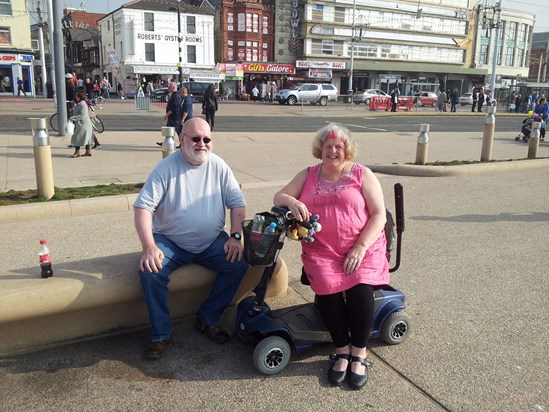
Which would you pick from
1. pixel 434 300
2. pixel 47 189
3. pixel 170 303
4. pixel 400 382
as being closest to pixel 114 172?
pixel 47 189

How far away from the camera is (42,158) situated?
6762 millimetres

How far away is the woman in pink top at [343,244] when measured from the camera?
304 cm

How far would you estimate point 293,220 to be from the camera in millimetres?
3154

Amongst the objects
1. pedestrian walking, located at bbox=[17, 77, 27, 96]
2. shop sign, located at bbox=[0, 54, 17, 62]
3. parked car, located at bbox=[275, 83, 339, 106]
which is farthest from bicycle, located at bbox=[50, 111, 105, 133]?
shop sign, located at bbox=[0, 54, 17, 62]

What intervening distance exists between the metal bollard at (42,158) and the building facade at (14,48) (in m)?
39.1

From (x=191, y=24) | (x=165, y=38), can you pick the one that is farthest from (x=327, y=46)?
(x=165, y=38)

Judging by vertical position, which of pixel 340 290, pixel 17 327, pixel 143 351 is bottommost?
pixel 143 351

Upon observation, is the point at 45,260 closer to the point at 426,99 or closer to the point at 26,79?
the point at 426,99

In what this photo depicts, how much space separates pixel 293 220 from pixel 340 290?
50 cm

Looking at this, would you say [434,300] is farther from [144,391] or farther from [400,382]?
[144,391]

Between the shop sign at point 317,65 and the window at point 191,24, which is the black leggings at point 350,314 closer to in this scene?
the window at point 191,24

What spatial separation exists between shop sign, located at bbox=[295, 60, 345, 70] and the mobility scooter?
5805 cm

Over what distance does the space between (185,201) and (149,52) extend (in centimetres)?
5325

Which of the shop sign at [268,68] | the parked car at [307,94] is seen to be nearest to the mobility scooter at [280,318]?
the parked car at [307,94]
